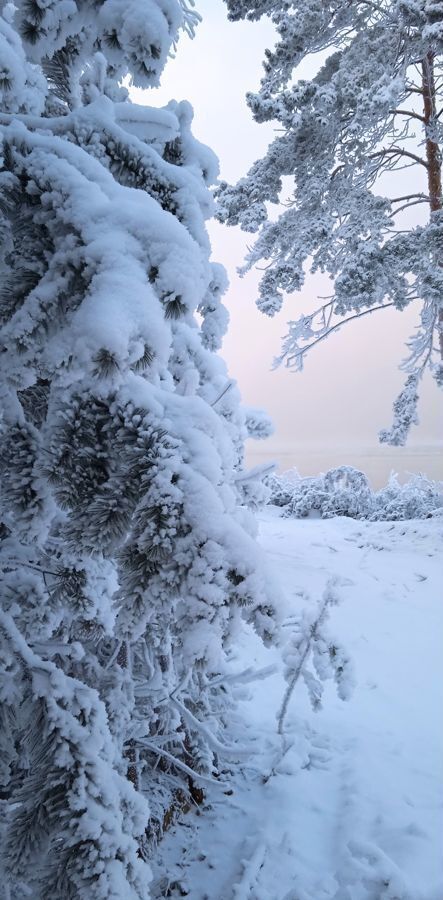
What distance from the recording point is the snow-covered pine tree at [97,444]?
1.18 meters

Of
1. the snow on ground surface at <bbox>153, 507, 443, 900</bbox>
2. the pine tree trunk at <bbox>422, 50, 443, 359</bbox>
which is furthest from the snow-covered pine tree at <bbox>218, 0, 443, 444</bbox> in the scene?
the snow on ground surface at <bbox>153, 507, 443, 900</bbox>

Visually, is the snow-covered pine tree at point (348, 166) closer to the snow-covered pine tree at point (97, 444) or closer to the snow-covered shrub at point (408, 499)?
the snow-covered shrub at point (408, 499)

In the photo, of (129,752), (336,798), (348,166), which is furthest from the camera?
(348,166)

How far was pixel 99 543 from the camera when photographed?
1235mm

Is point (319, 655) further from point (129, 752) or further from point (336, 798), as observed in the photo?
point (129, 752)

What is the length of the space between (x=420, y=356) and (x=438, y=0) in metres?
6.19

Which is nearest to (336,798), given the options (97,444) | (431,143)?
(97,444)

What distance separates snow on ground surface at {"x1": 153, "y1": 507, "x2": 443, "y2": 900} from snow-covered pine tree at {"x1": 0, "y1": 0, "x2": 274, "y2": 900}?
29 centimetres

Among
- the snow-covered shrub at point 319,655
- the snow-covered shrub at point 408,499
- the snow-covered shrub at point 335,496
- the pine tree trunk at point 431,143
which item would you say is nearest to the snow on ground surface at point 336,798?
the snow-covered shrub at point 319,655

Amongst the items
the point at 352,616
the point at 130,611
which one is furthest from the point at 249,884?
the point at 352,616

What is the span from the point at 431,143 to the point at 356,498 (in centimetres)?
800

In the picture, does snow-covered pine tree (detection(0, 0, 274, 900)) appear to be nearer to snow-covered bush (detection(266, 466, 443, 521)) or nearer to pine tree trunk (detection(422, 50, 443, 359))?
pine tree trunk (detection(422, 50, 443, 359))

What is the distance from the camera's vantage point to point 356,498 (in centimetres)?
1284

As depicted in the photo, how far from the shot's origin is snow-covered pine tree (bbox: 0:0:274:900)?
1.18 m
